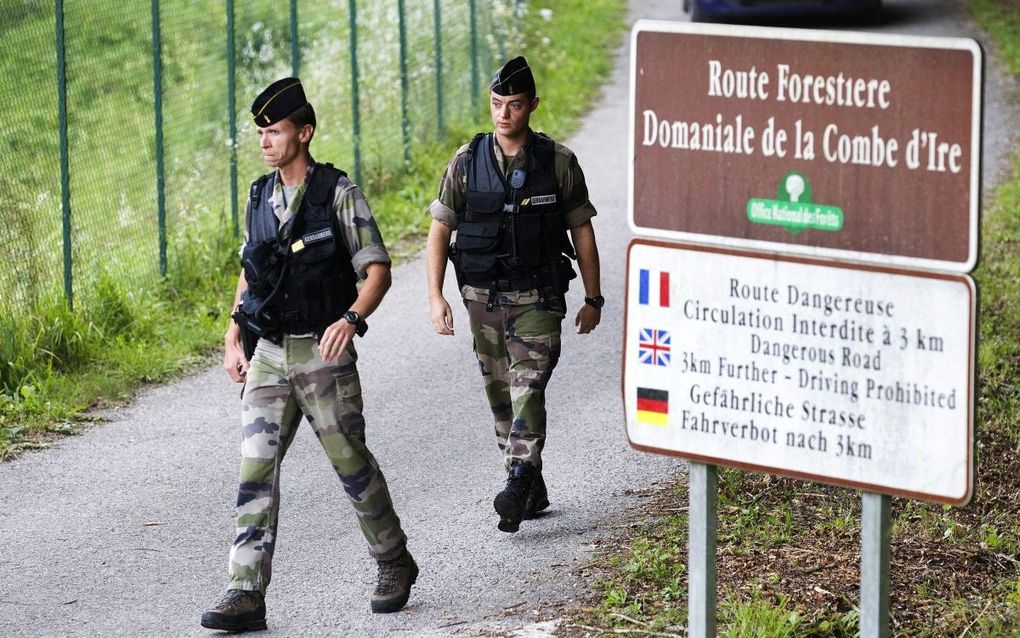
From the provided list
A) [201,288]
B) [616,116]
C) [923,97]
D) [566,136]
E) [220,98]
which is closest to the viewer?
[923,97]

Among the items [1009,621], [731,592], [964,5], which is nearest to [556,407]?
[731,592]

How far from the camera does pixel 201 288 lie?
11.1 metres

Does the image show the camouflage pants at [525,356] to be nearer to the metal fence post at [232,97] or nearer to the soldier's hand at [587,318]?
the soldier's hand at [587,318]

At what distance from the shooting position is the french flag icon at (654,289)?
13.9 feet

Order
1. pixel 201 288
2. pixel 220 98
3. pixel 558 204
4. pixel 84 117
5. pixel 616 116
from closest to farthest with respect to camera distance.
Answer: pixel 558 204, pixel 84 117, pixel 201 288, pixel 220 98, pixel 616 116

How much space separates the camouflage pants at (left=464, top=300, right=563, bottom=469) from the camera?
6508 mm

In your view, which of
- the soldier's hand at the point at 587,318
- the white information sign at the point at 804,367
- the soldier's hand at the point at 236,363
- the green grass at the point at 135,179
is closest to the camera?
the white information sign at the point at 804,367

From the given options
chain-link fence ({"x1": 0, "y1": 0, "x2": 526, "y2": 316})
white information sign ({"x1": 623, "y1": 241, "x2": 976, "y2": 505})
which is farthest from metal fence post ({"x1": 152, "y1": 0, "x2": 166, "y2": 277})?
white information sign ({"x1": 623, "y1": 241, "x2": 976, "y2": 505})

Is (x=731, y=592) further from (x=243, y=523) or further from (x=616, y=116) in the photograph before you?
(x=616, y=116)

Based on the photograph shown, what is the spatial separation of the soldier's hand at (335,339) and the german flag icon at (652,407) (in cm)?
157

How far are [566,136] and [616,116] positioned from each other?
129 cm

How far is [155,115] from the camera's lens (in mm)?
10688

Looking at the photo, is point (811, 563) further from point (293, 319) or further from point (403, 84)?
point (403, 84)

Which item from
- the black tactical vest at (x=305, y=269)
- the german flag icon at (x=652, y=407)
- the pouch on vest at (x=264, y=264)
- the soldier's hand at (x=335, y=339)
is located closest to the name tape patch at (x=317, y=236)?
the black tactical vest at (x=305, y=269)
